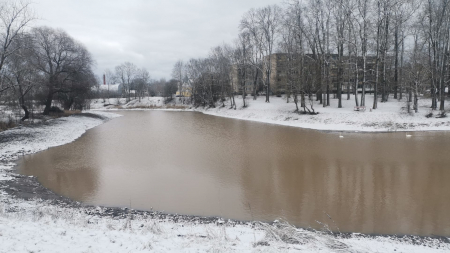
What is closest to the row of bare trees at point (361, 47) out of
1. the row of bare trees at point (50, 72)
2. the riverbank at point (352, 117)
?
the riverbank at point (352, 117)

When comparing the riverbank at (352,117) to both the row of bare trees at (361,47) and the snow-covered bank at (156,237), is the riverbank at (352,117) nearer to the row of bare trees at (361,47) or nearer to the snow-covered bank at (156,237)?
the row of bare trees at (361,47)

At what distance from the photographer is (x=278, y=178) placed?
11.9 metres

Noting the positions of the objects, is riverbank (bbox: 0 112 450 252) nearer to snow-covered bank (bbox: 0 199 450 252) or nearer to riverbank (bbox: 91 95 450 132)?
snow-covered bank (bbox: 0 199 450 252)

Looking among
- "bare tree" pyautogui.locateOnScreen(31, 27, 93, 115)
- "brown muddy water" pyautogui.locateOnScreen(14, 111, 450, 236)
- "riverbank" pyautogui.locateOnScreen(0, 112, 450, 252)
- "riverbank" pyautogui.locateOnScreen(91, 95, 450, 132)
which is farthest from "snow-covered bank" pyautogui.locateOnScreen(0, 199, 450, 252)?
"bare tree" pyautogui.locateOnScreen(31, 27, 93, 115)

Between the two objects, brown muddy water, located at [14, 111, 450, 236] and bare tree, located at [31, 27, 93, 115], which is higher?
bare tree, located at [31, 27, 93, 115]

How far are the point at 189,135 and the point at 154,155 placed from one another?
318 inches

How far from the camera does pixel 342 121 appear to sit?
26188mm

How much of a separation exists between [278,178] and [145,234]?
7.18 m

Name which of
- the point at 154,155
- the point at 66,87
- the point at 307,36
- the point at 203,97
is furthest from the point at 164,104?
the point at 154,155

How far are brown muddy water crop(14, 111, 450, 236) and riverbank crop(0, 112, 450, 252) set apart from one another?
2.78 ft

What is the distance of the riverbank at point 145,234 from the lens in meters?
5.12

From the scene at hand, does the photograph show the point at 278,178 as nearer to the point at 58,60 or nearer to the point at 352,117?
the point at 352,117

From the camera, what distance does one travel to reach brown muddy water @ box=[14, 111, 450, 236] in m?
8.30

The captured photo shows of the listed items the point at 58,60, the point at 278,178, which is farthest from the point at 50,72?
the point at 278,178
